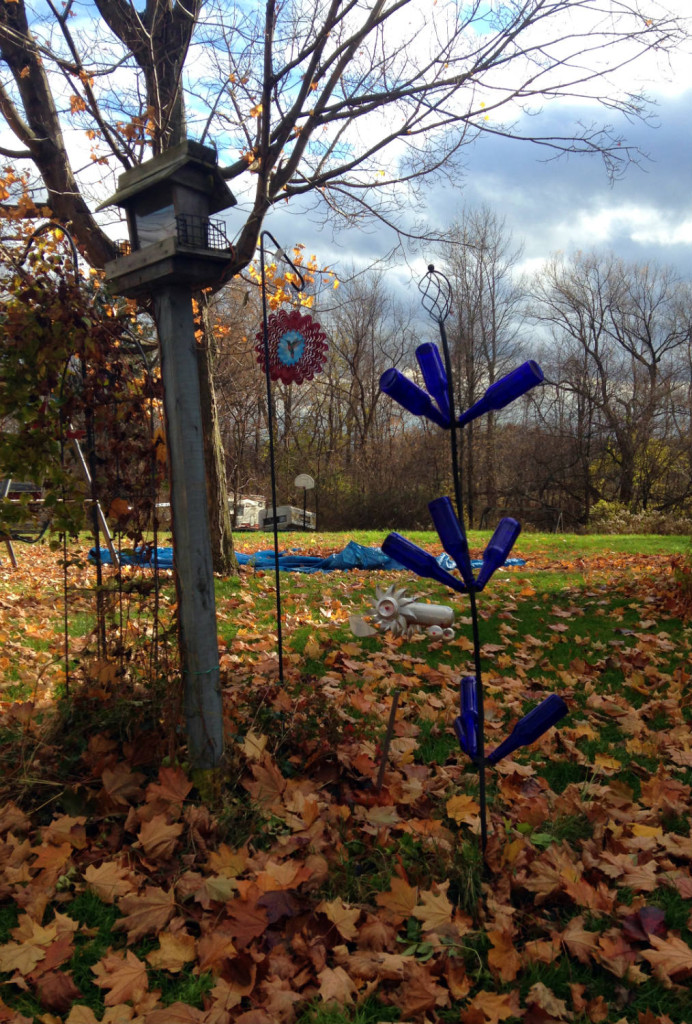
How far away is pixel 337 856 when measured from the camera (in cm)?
231

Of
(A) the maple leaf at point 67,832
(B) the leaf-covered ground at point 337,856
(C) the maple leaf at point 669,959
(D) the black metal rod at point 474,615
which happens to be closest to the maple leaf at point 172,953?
(B) the leaf-covered ground at point 337,856

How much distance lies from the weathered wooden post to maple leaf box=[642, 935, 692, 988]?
173 cm

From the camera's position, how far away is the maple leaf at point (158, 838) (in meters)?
2.34

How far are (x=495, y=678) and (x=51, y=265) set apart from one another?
355 cm

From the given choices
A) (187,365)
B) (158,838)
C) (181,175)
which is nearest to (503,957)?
(158,838)

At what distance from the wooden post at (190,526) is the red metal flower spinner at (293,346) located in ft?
3.50

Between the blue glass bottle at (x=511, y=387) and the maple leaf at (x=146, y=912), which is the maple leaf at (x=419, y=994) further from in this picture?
the blue glass bottle at (x=511, y=387)

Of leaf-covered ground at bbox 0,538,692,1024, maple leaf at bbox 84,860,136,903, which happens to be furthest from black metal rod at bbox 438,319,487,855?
maple leaf at bbox 84,860,136,903

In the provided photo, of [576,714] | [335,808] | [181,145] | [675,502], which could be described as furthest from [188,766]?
[675,502]

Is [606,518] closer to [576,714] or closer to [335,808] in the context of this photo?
[576,714]

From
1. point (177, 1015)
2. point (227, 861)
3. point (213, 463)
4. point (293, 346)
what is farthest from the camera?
point (213, 463)

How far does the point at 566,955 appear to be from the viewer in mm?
1898

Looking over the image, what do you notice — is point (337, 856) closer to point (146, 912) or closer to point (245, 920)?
point (245, 920)

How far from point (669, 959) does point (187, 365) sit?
267cm
